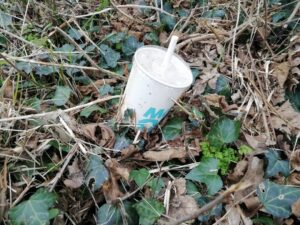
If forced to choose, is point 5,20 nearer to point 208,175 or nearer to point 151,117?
point 151,117

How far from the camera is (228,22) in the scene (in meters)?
1.73

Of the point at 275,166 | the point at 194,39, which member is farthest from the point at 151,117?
the point at 194,39

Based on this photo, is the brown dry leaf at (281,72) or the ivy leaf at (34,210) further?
the brown dry leaf at (281,72)

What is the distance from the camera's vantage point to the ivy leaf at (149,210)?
1.02m

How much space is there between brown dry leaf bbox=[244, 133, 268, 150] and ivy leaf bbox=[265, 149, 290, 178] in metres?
0.04

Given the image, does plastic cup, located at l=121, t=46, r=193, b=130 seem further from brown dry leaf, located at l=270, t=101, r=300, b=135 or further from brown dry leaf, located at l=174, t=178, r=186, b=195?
brown dry leaf, located at l=270, t=101, r=300, b=135

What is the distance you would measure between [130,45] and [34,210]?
85 cm

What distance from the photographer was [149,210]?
1.04 metres

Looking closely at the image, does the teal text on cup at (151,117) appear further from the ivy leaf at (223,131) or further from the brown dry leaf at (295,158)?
the brown dry leaf at (295,158)

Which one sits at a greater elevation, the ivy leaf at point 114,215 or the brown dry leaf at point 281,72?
the brown dry leaf at point 281,72

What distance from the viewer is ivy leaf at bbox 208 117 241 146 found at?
1.17 m

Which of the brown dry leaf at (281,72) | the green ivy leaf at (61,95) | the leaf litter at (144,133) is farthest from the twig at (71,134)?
the brown dry leaf at (281,72)

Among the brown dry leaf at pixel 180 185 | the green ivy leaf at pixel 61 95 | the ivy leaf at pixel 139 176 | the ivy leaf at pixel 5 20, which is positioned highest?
the ivy leaf at pixel 5 20

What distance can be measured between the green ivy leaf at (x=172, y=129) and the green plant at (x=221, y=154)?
0.32 feet
